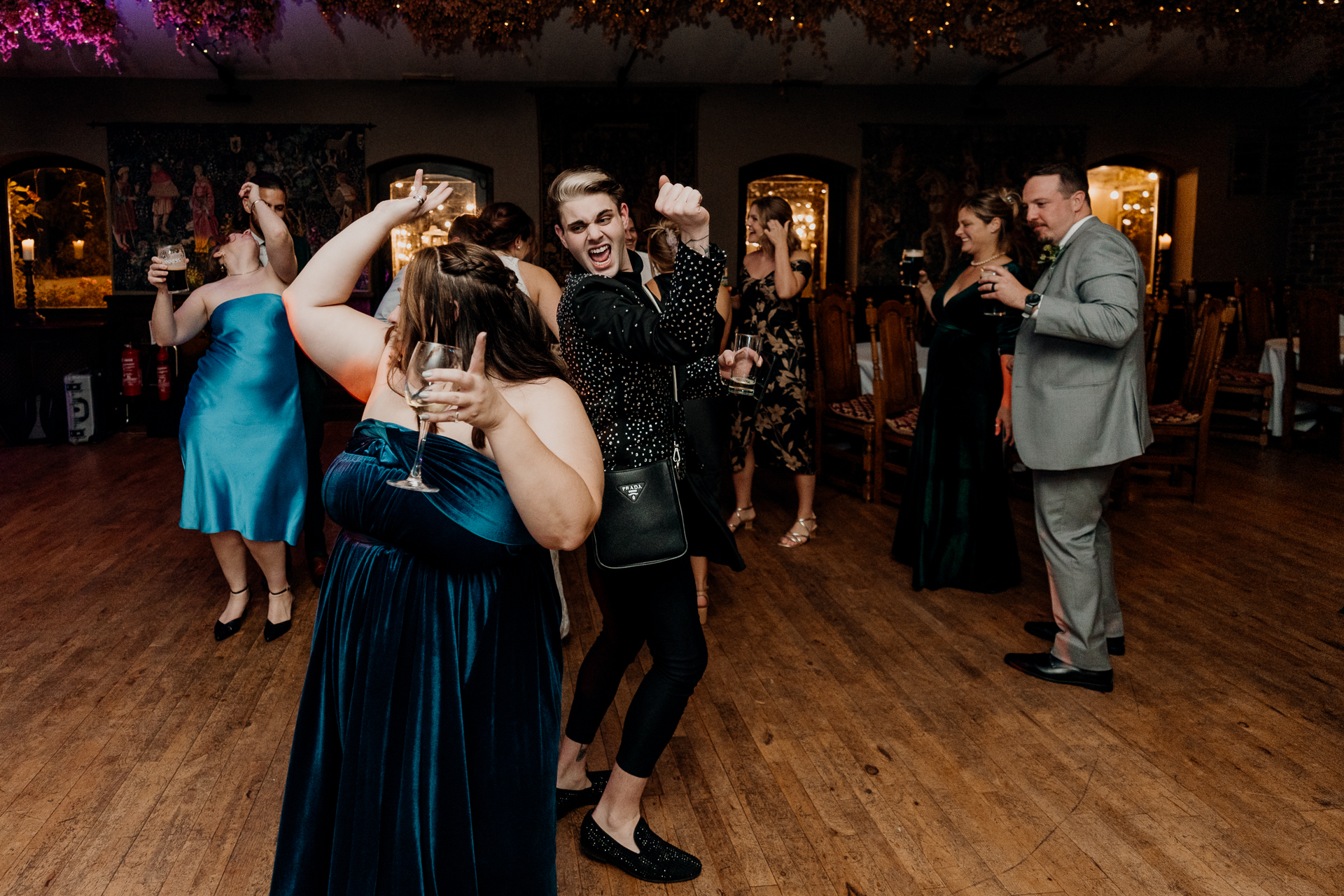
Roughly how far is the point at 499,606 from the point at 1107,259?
7.14ft

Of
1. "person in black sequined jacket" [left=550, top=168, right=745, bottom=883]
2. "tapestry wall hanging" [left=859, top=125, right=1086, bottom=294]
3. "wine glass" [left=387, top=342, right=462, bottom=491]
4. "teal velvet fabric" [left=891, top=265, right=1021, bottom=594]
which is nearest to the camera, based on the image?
"wine glass" [left=387, top=342, right=462, bottom=491]

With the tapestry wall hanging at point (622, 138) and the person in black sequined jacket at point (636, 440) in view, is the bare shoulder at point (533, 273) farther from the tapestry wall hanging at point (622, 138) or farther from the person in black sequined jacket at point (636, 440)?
the tapestry wall hanging at point (622, 138)

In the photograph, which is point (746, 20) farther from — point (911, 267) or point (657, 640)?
point (657, 640)

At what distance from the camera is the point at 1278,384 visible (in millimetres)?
6820

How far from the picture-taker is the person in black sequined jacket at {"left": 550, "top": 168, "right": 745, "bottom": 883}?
179 centimetres

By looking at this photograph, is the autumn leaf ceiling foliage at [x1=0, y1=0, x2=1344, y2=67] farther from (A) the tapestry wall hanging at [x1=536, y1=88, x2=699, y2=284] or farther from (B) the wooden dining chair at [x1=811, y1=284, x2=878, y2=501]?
(B) the wooden dining chair at [x1=811, y1=284, x2=878, y2=501]

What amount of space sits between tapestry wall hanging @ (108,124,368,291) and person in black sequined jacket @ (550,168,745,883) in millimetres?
7334

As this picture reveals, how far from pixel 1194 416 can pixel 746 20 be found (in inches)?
175

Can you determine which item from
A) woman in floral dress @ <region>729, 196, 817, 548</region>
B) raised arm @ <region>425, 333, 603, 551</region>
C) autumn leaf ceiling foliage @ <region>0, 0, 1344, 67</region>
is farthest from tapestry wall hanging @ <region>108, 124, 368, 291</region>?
raised arm @ <region>425, 333, 603, 551</region>

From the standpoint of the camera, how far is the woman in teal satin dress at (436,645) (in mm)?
1457

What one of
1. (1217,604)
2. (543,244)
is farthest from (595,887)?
(543,244)

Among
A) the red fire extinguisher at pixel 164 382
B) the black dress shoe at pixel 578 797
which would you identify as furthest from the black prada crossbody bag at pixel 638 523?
the red fire extinguisher at pixel 164 382

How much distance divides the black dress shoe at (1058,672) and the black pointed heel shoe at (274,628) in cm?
262

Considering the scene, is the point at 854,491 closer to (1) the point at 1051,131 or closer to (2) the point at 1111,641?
(2) the point at 1111,641
